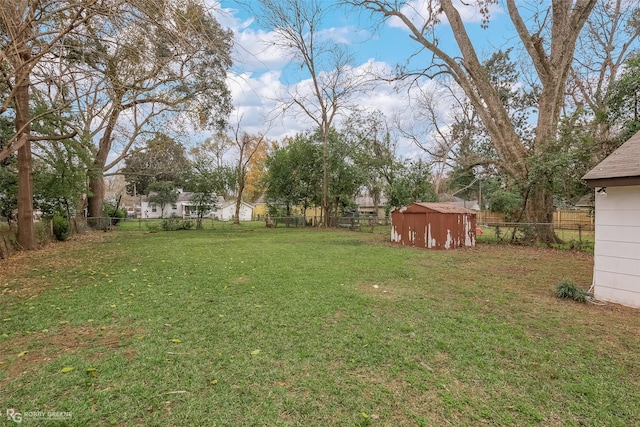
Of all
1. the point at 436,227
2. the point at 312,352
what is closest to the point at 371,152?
Result: the point at 436,227

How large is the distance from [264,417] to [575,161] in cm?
1104

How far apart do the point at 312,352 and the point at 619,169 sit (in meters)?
4.79

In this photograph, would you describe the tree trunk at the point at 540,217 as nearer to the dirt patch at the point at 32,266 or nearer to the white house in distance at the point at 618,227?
the white house in distance at the point at 618,227

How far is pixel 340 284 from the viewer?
5543mm

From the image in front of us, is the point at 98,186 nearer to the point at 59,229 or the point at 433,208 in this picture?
the point at 59,229

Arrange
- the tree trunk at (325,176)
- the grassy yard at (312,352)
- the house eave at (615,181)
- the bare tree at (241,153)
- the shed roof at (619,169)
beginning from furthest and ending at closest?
the bare tree at (241,153) → the tree trunk at (325,176) → the shed roof at (619,169) → the house eave at (615,181) → the grassy yard at (312,352)

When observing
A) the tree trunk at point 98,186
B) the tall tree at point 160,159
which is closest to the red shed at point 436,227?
the tall tree at point 160,159

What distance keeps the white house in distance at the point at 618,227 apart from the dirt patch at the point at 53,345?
20.2 ft

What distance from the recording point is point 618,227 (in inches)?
169

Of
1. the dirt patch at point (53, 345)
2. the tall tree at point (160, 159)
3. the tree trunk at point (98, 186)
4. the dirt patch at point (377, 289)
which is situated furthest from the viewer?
the tree trunk at point (98, 186)

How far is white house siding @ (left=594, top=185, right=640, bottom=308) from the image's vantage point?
13.6 ft

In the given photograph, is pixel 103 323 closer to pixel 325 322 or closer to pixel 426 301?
pixel 325 322

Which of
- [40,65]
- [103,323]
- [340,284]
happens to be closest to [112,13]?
[40,65]

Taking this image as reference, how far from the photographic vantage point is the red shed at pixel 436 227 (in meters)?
10.7
